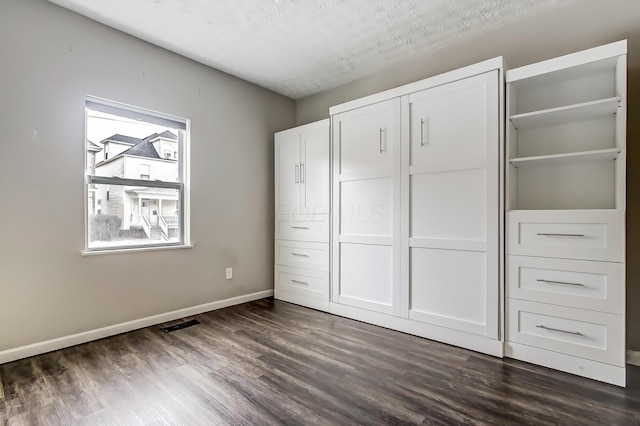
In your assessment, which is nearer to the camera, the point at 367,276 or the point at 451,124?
the point at 451,124

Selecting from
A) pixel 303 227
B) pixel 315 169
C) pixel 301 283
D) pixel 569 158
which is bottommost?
pixel 301 283

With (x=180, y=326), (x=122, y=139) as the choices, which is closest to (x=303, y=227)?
(x=180, y=326)

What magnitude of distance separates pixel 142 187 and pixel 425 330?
2903 mm

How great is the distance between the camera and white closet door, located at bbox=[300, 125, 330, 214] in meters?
3.38

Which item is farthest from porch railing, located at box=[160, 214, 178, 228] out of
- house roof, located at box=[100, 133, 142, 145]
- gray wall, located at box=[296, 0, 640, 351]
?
gray wall, located at box=[296, 0, 640, 351]

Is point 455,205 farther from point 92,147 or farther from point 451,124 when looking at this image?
point 92,147

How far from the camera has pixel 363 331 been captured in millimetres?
2793

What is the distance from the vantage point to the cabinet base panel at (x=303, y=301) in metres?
3.38

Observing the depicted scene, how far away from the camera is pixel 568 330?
79.7 inches

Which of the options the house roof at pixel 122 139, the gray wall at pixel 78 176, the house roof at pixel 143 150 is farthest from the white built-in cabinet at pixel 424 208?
the house roof at pixel 122 139

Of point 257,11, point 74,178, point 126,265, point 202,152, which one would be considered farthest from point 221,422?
point 257,11

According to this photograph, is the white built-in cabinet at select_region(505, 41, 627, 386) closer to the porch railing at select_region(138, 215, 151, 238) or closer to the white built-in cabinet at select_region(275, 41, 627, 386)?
the white built-in cabinet at select_region(275, 41, 627, 386)

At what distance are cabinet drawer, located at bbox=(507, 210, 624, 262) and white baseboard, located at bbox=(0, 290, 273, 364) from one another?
2.90 m

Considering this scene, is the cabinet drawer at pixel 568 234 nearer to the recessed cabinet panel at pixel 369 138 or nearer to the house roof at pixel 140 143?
the recessed cabinet panel at pixel 369 138
